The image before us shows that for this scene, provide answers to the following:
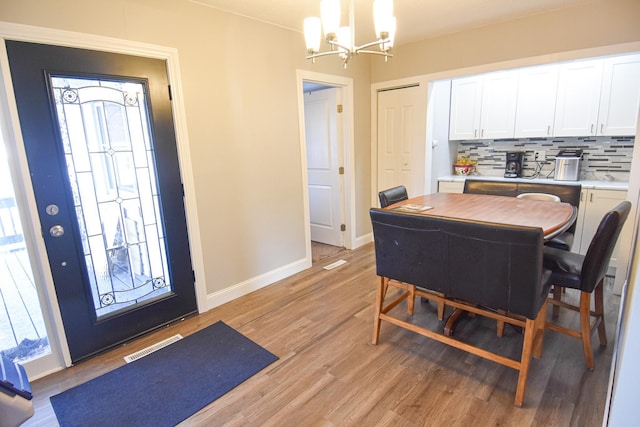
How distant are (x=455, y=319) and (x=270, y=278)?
1.78 metres

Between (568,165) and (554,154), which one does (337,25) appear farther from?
(554,154)

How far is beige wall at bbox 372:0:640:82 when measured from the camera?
2.75 metres

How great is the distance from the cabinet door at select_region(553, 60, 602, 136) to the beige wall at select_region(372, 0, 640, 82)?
752 mm

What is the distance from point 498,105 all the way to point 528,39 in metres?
1.05

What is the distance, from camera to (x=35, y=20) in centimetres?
189

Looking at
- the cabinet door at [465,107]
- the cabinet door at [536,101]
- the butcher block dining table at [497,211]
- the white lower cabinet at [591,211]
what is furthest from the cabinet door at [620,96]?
the butcher block dining table at [497,211]

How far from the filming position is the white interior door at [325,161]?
4.09m

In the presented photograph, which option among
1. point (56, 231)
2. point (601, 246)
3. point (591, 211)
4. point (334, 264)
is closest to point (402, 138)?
point (334, 264)

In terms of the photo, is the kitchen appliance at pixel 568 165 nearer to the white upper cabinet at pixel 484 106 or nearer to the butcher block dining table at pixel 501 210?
the white upper cabinet at pixel 484 106

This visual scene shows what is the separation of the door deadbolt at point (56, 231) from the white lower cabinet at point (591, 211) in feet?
14.9

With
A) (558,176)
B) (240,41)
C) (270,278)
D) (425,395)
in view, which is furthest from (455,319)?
(240,41)

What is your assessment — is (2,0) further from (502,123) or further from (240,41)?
(502,123)

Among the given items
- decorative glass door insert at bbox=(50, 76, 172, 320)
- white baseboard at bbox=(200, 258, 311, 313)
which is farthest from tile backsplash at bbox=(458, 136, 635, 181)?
decorative glass door insert at bbox=(50, 76, 172, 320)

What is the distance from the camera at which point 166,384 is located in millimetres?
2031
